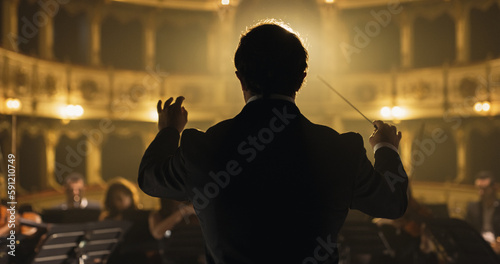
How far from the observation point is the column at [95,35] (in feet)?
49.1

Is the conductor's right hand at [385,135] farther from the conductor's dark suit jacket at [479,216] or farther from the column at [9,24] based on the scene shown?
the column at [9,24]

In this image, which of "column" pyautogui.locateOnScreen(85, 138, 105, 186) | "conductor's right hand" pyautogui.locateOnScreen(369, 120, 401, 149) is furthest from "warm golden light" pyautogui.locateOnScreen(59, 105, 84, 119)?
"conductor's right hand" pyautogui.locateOnScreen(369, 120, 401, 149)

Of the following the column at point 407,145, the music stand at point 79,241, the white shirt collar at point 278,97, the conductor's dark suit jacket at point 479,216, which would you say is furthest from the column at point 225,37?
the white shirt collar at point 278,97

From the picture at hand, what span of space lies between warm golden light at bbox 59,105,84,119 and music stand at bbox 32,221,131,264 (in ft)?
31.2

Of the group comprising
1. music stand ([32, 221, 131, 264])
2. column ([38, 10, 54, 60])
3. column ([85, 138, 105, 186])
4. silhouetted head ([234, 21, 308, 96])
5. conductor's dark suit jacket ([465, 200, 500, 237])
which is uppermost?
column ([38, 10, 54, 60])

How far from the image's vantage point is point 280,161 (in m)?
1.50

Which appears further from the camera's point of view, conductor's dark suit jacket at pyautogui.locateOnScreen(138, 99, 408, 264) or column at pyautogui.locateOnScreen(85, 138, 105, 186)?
column at pyautogui.locateOnScreen(85, 138, 105, 186)

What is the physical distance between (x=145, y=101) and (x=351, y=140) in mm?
14289

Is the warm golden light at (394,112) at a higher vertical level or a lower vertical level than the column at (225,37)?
lower

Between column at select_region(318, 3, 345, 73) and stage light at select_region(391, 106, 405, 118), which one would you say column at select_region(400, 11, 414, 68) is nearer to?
stage light at select_region(391, 106, 405, 118)

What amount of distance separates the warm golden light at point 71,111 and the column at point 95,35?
165 cm

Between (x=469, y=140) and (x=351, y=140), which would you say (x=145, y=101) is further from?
(x=351, y=140)

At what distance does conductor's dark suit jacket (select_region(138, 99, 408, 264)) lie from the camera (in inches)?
58.4

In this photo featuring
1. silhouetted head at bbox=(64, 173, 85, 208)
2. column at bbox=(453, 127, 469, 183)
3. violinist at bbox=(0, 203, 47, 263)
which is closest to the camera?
violinist at bbox=(0, 203, 47, 263)
